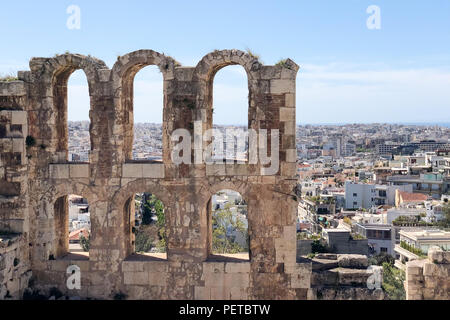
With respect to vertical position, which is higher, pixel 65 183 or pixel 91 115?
pixel 91 115

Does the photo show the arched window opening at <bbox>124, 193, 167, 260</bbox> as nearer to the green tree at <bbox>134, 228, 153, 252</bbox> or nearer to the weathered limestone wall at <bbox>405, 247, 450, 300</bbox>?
the green tree at <bbox>134, 228, 153, 252</bbox>

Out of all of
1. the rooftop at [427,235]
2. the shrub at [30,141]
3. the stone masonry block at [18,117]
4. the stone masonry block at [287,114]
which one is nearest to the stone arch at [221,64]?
the stone masonry block at [287,114]

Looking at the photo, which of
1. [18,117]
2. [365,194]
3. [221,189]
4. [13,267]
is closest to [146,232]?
[13,267]

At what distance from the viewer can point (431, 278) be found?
13656 millimetres

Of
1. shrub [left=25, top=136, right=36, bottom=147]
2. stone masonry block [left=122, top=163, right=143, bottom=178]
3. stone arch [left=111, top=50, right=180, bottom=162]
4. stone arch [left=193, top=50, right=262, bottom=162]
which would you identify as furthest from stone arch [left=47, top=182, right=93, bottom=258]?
stone arch [left=193, top=50, right=262, bottom=162]

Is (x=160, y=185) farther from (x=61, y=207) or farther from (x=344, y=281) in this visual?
(x=344, y=281)

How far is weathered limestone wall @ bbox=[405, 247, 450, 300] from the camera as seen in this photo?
13609 mm

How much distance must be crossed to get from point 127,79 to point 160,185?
2.86 metres

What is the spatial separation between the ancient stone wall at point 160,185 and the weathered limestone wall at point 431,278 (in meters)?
2.60

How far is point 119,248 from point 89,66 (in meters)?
4.66
